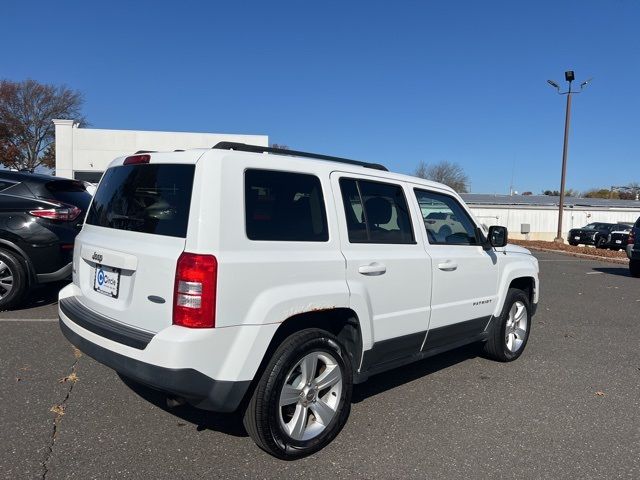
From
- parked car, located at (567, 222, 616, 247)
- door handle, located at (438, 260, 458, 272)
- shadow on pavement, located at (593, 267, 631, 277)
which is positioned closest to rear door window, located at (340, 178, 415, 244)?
door handle, located at (438, 260, 458, 272)

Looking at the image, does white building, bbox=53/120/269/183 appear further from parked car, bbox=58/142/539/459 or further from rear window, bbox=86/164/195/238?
parked car, bbox=58/142/539/459

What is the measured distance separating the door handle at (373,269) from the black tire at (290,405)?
1.61 feet

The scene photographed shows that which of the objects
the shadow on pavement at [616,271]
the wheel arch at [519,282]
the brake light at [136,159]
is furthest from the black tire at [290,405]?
the shadow on pavement at [616,271]

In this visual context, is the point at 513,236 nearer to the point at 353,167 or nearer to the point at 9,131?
the point at 353,167

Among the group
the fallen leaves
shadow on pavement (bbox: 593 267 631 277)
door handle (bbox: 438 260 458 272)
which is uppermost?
door handle (bbox: 438 260 458 272)

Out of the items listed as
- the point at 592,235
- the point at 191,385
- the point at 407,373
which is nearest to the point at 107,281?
the point at 191,385

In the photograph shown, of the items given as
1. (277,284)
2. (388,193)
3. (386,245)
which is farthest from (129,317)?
(388,193)

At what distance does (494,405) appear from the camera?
426 cm

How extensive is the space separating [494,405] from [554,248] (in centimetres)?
2267

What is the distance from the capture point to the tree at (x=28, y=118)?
137 feet

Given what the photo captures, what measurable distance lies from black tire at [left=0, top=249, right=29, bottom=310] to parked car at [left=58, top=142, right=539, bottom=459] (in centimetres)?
292

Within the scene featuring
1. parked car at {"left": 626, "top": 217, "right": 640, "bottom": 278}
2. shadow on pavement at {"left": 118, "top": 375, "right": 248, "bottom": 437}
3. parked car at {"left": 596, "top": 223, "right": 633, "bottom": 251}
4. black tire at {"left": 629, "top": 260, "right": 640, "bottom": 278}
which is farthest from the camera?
parked car at {"left": 596, "top": 223, "right": 633, "bottom": 251}

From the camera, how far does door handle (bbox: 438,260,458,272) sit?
4268 mm

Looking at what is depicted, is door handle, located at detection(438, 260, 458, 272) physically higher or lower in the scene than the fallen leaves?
higher
